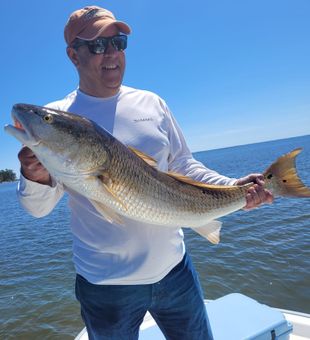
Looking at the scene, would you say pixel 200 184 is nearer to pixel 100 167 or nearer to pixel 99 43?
pixel 100 167

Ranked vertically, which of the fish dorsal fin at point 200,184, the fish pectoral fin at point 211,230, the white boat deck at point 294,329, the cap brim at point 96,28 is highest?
the cap brim at point 96,28

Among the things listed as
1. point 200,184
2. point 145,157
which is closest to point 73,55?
point 145,157

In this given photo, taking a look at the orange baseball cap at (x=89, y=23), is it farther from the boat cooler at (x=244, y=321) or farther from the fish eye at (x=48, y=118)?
the boat cooler at (x=244, y=321)

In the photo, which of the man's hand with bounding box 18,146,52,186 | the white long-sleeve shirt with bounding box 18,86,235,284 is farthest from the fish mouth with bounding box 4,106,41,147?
the white long-sleeve shirt with bounding box 18,86,235,284

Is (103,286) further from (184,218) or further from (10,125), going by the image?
(10,125)

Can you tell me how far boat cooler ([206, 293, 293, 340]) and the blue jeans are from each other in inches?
46.4

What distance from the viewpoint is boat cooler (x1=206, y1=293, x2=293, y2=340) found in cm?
405

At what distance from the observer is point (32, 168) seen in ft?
7.82

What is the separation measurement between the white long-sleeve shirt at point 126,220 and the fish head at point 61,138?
0.96ft

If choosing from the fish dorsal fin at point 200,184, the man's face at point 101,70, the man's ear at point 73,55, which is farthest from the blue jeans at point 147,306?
the man's ear at point 73,55

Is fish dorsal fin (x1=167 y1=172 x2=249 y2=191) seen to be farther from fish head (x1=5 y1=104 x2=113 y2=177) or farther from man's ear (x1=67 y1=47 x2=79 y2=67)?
man's ear (x1=67 y1=47 x2=79 y2=67)

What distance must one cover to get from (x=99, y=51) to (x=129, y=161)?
1089mm

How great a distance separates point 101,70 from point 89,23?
43 cm

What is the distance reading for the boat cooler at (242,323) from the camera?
13.3 ft
